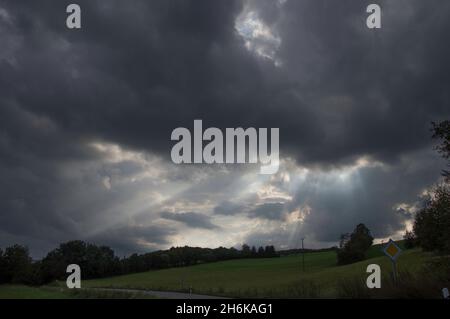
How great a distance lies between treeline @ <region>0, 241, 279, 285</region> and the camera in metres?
111

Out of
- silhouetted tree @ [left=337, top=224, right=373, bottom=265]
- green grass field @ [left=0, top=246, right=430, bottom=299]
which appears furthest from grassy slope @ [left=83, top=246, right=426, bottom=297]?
silhouetted tree @ [left=337, top=224, right=373, bottom=265]

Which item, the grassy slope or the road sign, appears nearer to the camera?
the road sign

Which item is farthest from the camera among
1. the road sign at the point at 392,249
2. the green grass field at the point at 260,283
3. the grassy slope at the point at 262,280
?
the grassy slope at the point at 262,280

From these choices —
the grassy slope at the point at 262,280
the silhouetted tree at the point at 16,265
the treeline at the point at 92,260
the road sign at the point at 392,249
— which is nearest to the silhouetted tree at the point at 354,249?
the grassy slope at the point at 262,280

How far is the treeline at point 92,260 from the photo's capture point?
111 metres

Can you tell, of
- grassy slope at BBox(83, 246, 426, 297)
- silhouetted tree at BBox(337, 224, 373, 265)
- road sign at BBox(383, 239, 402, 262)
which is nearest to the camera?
road sign at BBox(383, 239, 402, 262)

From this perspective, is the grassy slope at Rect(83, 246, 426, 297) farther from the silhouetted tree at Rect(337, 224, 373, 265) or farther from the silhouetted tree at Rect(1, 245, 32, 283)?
the silhouetted tree at Rect(1, 245, 32, 283)

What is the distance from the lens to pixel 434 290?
46.4 ft

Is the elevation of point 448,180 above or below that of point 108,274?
above

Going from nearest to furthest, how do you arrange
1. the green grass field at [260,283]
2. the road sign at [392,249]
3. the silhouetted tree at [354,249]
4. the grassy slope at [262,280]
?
the road sign at [392,249] < the green grass field at [260,283] < the grassy slope at [262,280] < the silhouetted tree at [354,249]

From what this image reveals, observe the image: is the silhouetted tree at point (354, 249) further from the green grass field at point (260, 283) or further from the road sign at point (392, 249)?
the road sign at point (392, 249)
